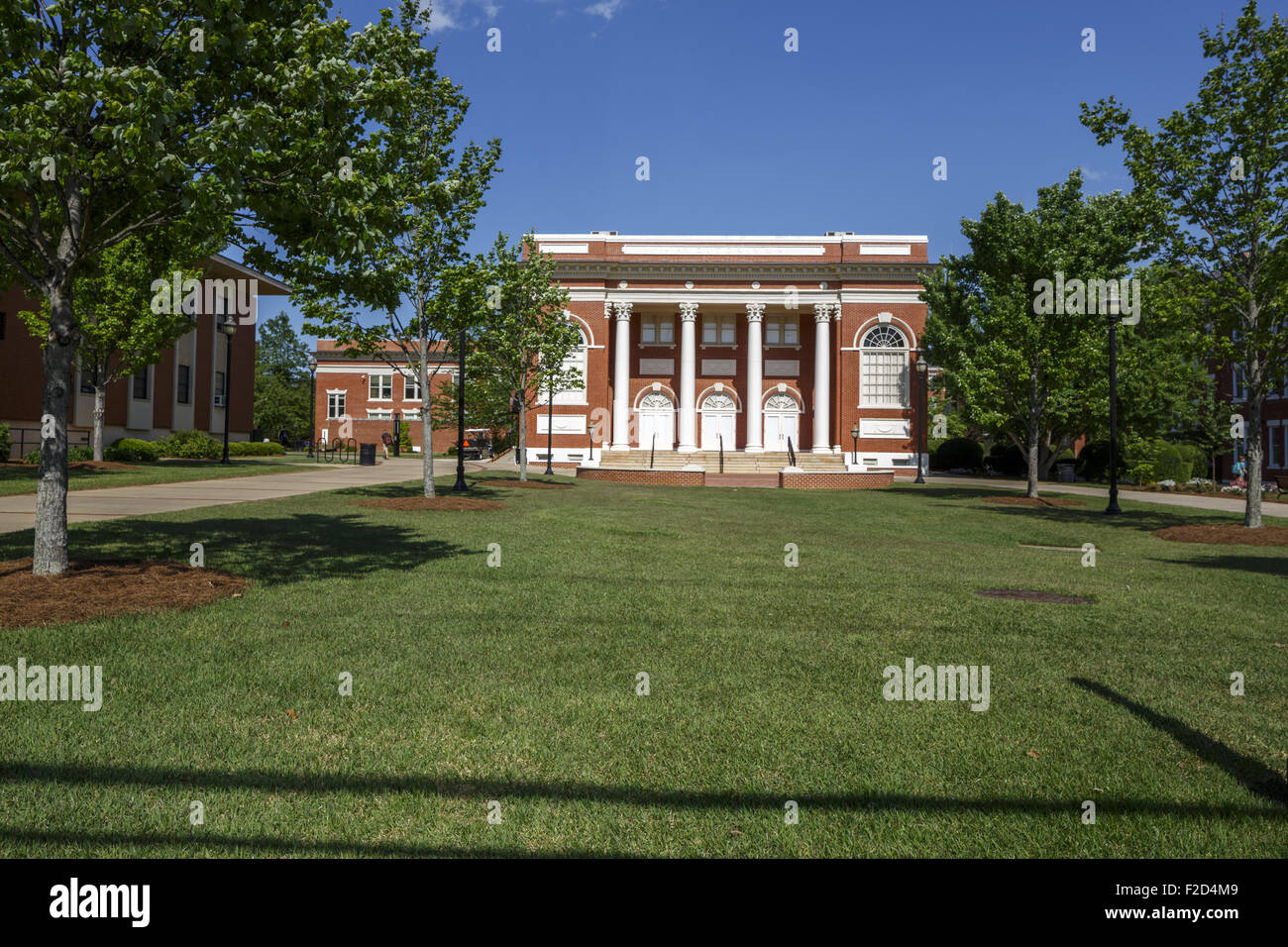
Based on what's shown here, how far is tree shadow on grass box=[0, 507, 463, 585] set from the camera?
9.16 m

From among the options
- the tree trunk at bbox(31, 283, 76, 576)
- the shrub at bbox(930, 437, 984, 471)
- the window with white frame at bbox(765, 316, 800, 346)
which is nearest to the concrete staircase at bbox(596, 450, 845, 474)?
the window with white frame at bbox(765, 316, 800, 346)

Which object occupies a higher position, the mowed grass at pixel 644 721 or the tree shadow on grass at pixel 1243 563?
the mowed grass at pixel 644 721

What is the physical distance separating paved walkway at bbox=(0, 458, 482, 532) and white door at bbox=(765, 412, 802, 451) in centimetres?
3062

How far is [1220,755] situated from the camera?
165 inches

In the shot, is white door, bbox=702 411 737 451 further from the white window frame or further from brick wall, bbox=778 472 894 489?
the white window frame

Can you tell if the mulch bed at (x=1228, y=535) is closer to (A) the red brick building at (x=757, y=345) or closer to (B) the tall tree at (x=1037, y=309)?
(B) the tall tree at (x=1037, y=309)

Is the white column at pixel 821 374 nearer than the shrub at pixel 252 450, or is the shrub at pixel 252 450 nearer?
the shrub at pixel 252 450

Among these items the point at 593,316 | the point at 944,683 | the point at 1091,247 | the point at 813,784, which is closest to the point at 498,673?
the point at 813,784

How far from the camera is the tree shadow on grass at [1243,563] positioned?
11.4 metres

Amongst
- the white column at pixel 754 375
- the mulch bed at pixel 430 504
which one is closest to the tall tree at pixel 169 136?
the mulch bed at pixel 430 504

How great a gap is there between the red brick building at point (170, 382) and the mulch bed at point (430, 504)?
15.4 meters

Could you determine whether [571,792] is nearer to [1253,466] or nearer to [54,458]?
[54,458]

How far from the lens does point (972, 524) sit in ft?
60.6

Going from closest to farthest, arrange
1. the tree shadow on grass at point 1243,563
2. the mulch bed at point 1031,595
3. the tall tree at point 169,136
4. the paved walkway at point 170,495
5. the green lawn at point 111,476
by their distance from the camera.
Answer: the tall tree at point 169,136 < the mulch bed at point 1031,595 < the tree shadow on grass at point 1243,563 < the paved walkway at point 170,495 < the green lawn at point 111,476
